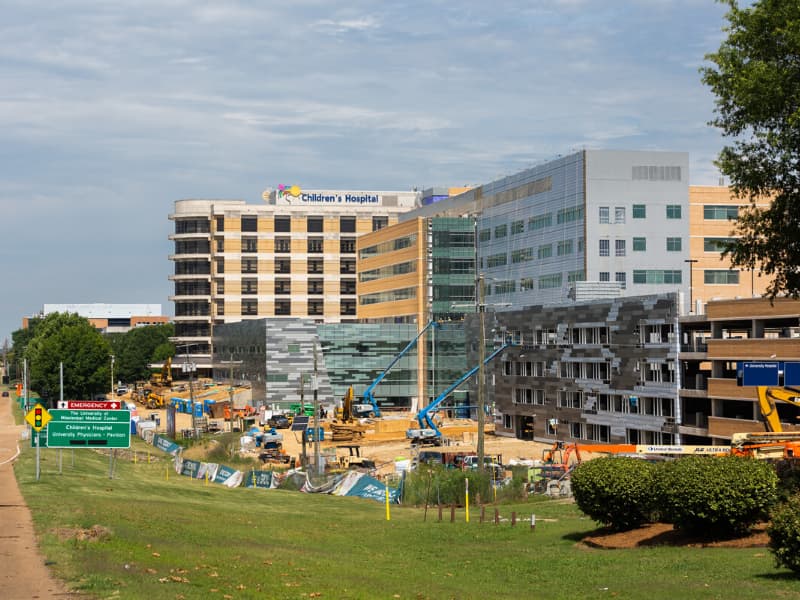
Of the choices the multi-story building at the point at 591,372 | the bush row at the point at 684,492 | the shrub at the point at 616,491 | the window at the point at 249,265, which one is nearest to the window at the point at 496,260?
the multi-story building at the point at 591,372

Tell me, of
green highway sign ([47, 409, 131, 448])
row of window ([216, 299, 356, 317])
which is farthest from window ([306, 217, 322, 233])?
green highway sign ([47, 409, 131, 448])

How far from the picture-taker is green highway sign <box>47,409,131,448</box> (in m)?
51.6

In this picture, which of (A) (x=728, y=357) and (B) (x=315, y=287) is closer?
(A) (x=728, y=357)

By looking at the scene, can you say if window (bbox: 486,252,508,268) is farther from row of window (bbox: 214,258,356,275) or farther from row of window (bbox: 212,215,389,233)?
row of window (bbox: 212,215,389,233)

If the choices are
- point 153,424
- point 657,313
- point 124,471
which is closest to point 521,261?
point 657,313

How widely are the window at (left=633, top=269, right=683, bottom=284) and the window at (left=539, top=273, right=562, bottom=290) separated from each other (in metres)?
7.94

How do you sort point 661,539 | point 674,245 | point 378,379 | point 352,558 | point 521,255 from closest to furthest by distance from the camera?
point 661,539 < point 352,558 < point 674,245 < point 521,255 < point 378,379

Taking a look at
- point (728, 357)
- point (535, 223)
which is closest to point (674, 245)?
point (535, 223)

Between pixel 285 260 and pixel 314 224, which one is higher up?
pixel 314 224

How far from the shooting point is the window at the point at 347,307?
612 feet

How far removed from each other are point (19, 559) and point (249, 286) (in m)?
163

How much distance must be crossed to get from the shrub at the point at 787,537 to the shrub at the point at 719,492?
4.75 meters

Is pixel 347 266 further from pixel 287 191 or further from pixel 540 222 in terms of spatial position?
pixel 540 222

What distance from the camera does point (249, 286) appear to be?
186500 mm
